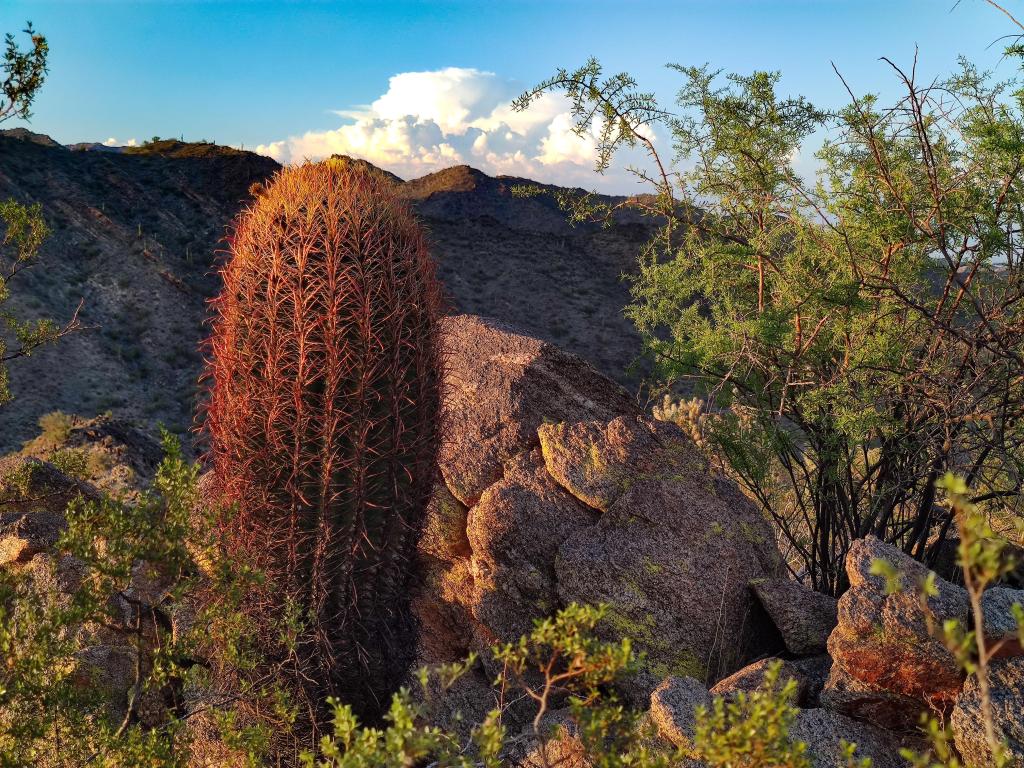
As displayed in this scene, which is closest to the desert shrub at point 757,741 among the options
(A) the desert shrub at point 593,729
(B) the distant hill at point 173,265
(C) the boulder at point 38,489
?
(A) the desert shrub at point 593,729

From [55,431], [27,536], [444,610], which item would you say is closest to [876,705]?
[444,610]

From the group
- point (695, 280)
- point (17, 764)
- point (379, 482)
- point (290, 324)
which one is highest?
point (695, 280)

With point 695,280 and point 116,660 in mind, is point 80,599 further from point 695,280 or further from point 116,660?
point 695,280

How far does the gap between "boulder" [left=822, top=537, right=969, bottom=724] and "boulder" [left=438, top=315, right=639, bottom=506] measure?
209cm

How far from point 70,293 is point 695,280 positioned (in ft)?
63.0

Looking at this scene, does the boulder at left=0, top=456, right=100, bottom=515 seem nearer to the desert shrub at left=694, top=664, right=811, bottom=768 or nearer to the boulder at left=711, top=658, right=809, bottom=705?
the boulder at left=711, top=658, right=809, bottom=705

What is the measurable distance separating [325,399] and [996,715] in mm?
3173

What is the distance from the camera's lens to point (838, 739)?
11.8 ft

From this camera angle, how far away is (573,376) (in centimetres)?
556

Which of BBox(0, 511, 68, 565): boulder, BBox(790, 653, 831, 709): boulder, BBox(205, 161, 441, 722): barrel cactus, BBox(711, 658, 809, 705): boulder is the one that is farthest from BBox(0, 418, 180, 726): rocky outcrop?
BBox(790, 653, 831, 709): boulder

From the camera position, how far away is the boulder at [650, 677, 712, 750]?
346 centimetres

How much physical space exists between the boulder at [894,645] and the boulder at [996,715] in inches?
6.2

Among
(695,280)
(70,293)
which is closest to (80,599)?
(695,280)

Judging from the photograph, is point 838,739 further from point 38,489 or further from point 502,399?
point 38,489
